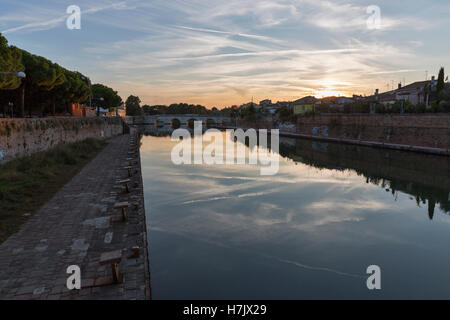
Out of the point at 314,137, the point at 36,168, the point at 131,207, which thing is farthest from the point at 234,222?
the point at 314,137

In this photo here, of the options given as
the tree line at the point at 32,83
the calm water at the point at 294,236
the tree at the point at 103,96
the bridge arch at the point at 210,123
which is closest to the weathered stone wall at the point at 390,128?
the calm water at the point at 294,236

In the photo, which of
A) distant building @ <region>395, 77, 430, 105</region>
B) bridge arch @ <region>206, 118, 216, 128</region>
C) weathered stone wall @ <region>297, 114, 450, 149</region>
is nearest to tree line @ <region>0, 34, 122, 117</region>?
weathered stone wall @ <region>297, 114, 450, 149</region>

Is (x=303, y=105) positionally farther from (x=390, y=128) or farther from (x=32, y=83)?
(x=32, y=83)

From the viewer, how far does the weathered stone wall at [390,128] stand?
27969 mm

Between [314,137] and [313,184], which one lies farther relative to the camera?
[314,137]

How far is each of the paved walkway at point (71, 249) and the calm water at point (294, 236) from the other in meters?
0.89

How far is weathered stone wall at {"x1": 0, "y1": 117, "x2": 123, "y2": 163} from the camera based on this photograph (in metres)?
14.3

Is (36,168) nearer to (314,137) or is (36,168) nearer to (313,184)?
(313,184)

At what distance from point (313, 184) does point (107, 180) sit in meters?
10.3

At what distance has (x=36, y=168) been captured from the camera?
13.5 metres

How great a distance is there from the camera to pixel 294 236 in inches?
354

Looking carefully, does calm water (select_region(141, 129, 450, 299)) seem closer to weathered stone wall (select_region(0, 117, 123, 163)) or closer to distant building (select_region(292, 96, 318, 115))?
weathered stone wall (select_region(0, 117, 123, 163))

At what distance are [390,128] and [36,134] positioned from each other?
3344 cm

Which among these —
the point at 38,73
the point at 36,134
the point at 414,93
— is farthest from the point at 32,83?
the point at 414,93
